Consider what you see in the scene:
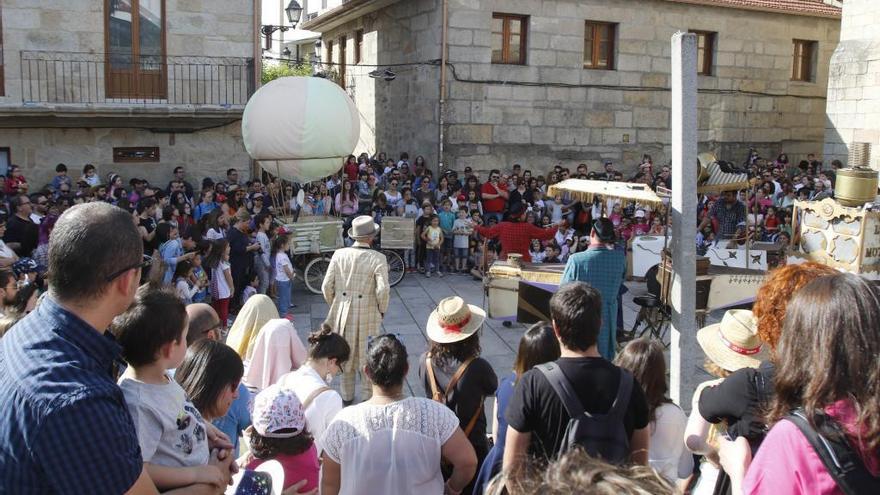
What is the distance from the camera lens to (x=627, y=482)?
1310 millimetres

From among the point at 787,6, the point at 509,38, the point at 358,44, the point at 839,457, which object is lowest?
the point at 839,457

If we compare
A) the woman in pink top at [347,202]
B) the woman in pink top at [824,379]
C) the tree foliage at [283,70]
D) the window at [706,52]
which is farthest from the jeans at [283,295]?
the tree foliage at [283,70]

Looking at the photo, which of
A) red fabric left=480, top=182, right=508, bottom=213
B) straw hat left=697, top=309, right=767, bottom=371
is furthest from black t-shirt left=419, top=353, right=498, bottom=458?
red fabric left=480, top=182, right=508, bottom=213

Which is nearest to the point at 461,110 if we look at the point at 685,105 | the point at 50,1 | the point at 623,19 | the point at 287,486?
the point at 623,19

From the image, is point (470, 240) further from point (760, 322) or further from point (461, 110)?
point (760, 322)

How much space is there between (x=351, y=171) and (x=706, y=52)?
10.2m

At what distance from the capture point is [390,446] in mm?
3221

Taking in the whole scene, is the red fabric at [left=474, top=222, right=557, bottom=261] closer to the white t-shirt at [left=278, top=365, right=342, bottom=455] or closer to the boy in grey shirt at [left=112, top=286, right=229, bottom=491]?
the white t-shirt at [left=278, top=365, right=342, bottom=455]

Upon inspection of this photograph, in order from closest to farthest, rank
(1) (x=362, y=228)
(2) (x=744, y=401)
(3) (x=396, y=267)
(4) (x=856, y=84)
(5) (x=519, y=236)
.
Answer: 1. (2) (x=744, y=401)
2. (1) (x=362, y=228)
3. (5) (x=519, y=236)
4. (3) (x=396, y=267)
5. (4) (x=856, y=84)

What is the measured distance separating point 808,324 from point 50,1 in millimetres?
14802

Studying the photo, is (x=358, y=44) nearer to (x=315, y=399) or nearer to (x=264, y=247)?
(x=264, y=247)

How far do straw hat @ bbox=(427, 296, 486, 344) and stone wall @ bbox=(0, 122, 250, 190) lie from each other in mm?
11587

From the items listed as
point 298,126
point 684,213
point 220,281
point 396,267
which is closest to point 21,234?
point 220,281

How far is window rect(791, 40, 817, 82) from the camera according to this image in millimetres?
21859
